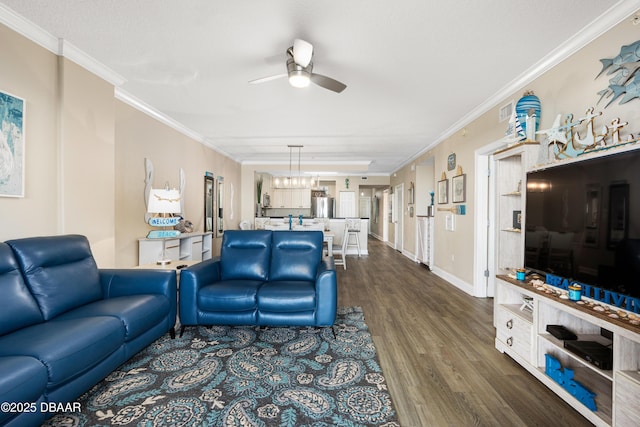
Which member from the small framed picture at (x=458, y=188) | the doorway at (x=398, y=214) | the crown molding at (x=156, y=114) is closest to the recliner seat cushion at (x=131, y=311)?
the crown molding at (x=156, y=114)

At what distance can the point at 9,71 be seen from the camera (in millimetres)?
2172

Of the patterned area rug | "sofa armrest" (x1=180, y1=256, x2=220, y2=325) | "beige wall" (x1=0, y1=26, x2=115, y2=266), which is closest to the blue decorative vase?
the patterned area rug

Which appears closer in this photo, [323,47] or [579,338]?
[579,338]

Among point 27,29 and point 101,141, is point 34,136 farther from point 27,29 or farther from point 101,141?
point 27,29

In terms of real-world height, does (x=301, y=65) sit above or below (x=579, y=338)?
above

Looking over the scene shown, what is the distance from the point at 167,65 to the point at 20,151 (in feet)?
4.62

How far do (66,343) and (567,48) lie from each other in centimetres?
400

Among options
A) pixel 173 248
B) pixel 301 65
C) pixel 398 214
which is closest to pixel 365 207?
pixel 398 214

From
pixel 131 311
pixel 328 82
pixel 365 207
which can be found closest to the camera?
pixel 131 311

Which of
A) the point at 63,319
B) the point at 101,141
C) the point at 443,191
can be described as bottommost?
the point at 63,319

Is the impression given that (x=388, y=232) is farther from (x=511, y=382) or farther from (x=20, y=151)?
(x=20, y=151)

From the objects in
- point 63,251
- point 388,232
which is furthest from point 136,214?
point 388,232

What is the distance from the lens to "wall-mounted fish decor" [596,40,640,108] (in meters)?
1.81

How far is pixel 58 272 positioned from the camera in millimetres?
2010
